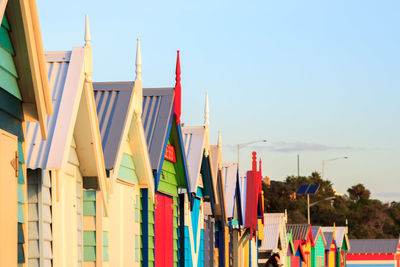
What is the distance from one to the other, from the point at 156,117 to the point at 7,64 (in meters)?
9.63

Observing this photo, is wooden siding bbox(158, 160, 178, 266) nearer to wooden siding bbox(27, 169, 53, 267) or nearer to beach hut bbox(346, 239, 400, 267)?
wooden siding bbox(27, 169, 53, 267)

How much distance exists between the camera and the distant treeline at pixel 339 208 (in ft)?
420

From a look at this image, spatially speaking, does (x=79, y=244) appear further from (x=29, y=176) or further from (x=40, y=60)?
(x=40, y=60)

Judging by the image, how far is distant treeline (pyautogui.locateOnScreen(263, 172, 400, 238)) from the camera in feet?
420

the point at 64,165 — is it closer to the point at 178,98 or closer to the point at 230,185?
the point at 178,98

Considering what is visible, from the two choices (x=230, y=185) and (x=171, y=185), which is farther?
(x=230, y=185)

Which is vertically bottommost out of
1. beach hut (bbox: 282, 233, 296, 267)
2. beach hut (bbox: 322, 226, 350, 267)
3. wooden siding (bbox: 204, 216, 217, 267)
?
beach hut (bbox: 322, 226, 350, 267)

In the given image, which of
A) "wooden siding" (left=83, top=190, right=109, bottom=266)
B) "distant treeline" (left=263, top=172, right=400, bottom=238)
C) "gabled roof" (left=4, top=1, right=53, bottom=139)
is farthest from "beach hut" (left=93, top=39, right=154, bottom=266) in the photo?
"distant treeline" (left=263, top=172, right=400, bottom=238)

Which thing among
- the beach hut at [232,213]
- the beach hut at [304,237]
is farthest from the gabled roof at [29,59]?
the beach hut at [304,237]

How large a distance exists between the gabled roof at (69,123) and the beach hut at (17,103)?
2.63 feet

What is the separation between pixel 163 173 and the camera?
63.9ft

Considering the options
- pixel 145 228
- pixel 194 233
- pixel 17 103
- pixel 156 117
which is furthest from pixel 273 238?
pixel 17 103

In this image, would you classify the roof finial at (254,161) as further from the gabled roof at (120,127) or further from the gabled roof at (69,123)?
the gabled roof at (69,123)

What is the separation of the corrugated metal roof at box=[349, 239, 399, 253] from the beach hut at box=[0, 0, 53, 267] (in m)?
83.2
